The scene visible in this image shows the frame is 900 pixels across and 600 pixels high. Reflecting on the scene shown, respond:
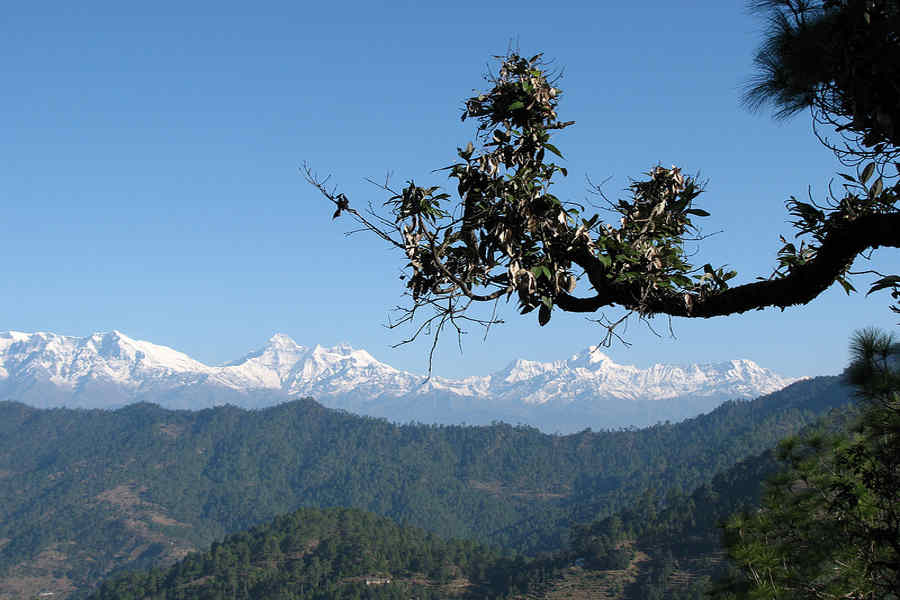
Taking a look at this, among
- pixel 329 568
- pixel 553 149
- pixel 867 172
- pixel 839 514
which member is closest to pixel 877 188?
pixel 867 172

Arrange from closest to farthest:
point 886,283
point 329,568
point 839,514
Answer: point 886,283
point 839,514
point 329,568

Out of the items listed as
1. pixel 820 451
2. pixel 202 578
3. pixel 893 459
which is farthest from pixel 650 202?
pixel 202 578

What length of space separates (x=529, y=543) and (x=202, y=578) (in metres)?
83.5

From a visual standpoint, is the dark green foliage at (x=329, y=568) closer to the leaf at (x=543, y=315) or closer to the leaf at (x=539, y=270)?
the leaf at (x=543, y=315)

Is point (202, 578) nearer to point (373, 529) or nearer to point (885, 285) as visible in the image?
point (373, 529)

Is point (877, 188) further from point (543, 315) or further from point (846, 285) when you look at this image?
point (543, 315)

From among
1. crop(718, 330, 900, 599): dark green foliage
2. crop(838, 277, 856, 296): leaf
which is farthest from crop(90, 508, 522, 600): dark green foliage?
crop(838, 277, 856, 296): leaf

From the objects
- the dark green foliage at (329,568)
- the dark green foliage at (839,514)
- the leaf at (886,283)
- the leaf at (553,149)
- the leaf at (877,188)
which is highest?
the leaf at (553,149)

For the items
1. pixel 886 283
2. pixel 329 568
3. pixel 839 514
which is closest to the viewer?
pixel 886 283

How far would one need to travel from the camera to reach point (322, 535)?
473ft

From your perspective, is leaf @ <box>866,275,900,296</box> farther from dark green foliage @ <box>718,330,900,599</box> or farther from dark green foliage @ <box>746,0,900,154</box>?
dark green foliage @ <box>718,330,900,599</box>

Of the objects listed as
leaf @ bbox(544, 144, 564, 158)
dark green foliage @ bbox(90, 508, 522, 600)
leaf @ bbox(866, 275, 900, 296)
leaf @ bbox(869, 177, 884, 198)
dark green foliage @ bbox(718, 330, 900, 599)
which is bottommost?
dark green foliage @ bbox(90, 508, 522, 600)

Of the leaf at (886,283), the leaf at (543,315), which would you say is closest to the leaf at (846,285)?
the leaf at (886,283)

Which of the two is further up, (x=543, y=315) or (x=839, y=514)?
(x=543, y=315)
